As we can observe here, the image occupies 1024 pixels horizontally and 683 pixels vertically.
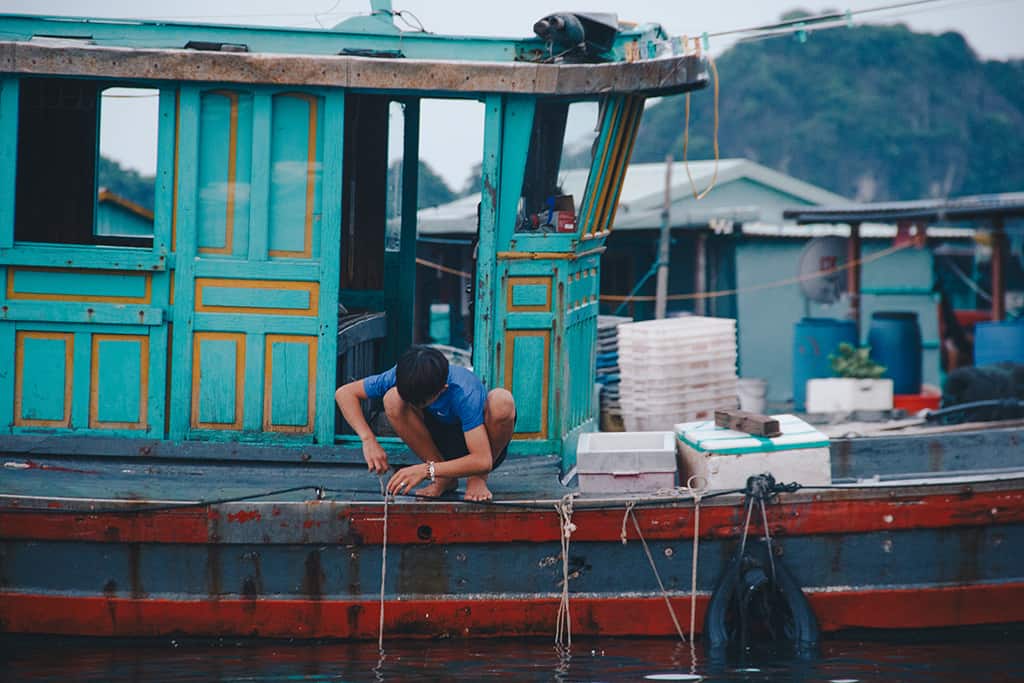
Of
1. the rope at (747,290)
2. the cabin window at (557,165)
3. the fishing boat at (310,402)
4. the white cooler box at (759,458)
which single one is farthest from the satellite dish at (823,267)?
the white cooler box at (759,458)

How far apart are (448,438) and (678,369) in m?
4.62

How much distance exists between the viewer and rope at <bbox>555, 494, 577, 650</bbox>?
21.4 feet

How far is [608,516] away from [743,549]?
0.74m

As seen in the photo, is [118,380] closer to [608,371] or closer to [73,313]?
[73,313]

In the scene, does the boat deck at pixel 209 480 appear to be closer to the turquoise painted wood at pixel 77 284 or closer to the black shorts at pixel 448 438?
the black shorts at pixel 448 438

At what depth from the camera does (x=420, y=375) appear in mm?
6168

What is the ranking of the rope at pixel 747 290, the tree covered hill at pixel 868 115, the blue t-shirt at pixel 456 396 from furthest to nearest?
the tree covered hill at pixel 868 115 < the rope at pixel 747 290 < the blue t-shirt at pixel 456 396

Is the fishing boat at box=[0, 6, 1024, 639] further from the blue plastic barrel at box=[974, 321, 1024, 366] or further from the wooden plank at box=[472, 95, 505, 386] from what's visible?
the blue plastic barrel at box=[974, 321, 1024, 366]

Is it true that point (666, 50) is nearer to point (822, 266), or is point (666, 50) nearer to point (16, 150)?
point (16, 150)

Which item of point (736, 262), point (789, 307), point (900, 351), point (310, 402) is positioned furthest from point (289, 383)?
point (789, 307)

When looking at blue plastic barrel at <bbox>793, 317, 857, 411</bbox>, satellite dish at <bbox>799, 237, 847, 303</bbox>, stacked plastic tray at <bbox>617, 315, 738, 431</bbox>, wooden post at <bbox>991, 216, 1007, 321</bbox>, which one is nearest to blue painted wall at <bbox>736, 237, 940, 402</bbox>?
satellite dish at <bbox>799, 237, 847, 303</bbox>

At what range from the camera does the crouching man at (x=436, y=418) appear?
20.5 ft

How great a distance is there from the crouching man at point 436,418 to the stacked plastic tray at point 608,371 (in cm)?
557

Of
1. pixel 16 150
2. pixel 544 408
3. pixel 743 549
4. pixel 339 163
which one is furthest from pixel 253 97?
pixel 743 549
